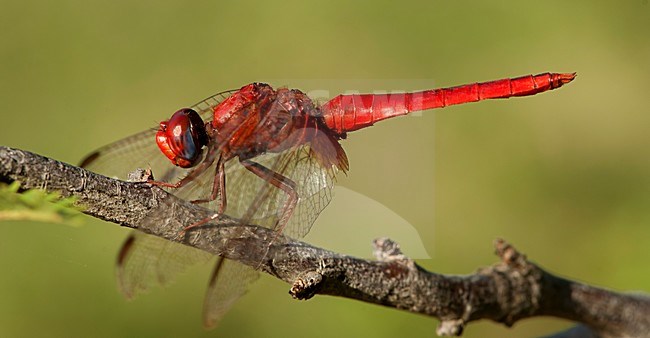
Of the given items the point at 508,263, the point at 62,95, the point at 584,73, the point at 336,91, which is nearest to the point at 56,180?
the point at 508,263

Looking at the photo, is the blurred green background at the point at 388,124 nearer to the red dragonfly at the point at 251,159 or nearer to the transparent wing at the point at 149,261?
the red dragonfly at the point at 251,159

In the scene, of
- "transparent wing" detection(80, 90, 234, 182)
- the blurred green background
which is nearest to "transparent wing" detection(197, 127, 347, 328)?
"transparent wing" detection(80, 90, 234, 182)

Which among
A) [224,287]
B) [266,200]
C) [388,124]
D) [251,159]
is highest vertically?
[388,124]

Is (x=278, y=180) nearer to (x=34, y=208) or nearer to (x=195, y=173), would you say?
(x=195, y=173)

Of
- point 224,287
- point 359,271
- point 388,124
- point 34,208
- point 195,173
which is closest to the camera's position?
point 34,208

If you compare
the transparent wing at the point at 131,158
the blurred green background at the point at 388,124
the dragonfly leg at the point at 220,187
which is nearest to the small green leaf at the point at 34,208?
the dragonfly leg at the point at 220,187

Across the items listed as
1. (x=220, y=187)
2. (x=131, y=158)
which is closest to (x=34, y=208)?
(x=220, y=187)

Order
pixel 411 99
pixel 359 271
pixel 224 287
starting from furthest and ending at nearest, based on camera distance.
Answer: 1. pixel 411 99
2. pixel 224 287
3. pixel 359 271

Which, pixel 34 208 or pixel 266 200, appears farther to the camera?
pixel 266 200
